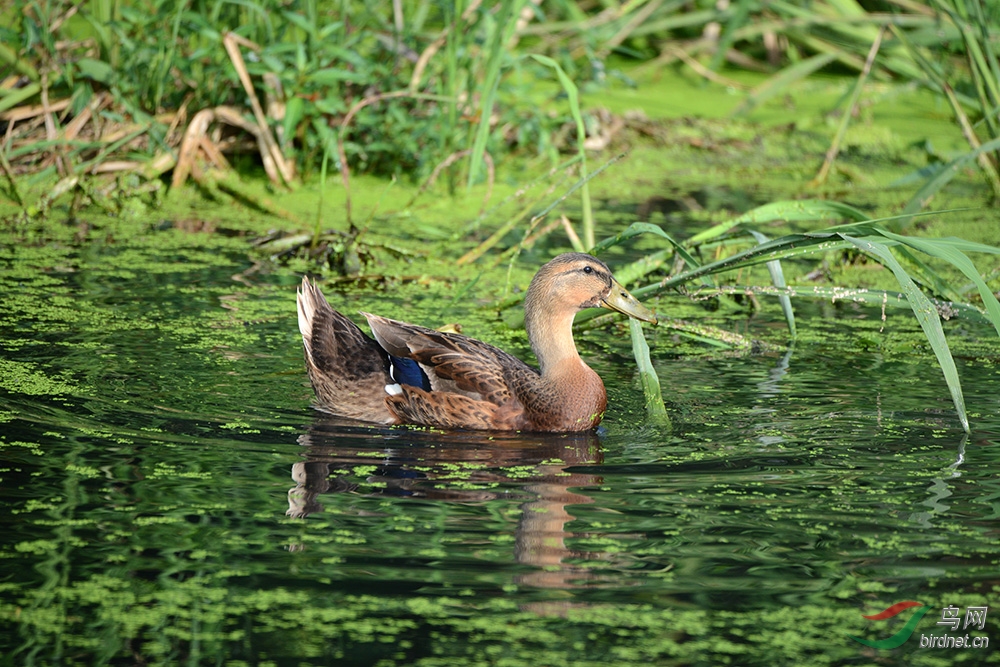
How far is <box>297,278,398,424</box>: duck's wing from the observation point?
16.3 ft

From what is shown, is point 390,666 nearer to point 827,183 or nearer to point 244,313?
point 244,313

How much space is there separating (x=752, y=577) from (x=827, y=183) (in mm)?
6075

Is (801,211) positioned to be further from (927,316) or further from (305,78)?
(305,78)

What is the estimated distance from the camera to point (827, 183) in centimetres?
902

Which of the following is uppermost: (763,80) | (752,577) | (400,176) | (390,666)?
(763,80)

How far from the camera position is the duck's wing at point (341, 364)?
16.3 feet

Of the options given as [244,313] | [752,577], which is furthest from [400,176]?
[752,577]

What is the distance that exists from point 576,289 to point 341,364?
945 millimetres

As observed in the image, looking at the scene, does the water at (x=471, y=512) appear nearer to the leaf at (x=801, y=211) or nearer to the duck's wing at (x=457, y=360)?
the duck's wing at (x=457, y=360)

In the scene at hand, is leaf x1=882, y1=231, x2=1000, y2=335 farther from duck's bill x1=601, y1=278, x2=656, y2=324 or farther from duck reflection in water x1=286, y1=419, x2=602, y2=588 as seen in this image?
duck reflection in water x1=286, y1=419, x2=602, y2=588

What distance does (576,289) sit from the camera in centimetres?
502

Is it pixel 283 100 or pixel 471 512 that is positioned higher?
pixel 283 100

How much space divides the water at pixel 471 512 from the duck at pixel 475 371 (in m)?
0.12

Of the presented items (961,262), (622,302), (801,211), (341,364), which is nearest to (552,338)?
(622,302)
